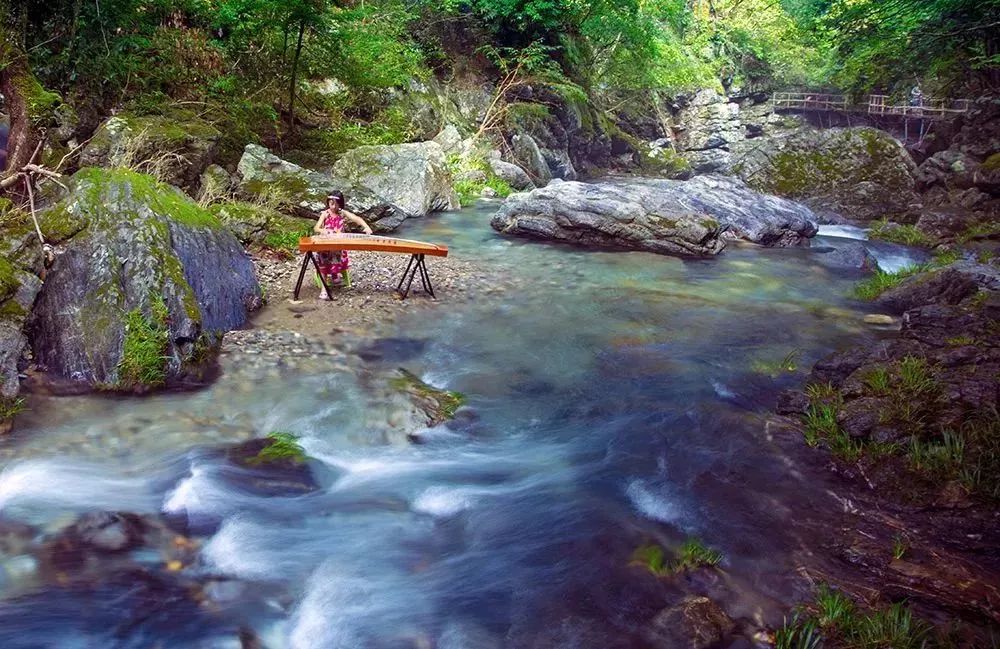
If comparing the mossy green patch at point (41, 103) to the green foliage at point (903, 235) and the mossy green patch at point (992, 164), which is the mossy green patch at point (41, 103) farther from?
the mossy green patch at point (992, 164)

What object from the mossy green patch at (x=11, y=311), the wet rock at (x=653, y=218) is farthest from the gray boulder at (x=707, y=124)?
the mossy green patch at (x=11, y=311)

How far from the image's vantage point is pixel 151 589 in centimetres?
329

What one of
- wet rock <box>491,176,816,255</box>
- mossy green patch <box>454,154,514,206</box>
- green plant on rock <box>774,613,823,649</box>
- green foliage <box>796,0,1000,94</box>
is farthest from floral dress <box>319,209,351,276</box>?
green foliage <box>796,0,1000,94</box>

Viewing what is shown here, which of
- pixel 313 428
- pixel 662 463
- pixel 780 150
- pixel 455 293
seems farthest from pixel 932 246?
pixel 313 428

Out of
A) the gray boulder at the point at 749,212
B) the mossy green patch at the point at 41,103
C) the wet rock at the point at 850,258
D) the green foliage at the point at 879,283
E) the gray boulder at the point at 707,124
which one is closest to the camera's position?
the mossy green patch at the point at 41,103

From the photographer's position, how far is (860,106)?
1480 inches

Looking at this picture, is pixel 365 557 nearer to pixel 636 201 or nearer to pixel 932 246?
pixel 636 201

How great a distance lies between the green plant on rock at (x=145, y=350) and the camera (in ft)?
16.8

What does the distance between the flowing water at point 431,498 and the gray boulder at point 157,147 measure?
184 inches

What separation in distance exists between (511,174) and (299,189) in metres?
8.06

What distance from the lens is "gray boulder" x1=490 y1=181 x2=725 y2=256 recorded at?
11.4m

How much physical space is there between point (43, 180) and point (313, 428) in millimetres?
4147

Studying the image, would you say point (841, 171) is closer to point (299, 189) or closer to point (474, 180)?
point (474, 180)

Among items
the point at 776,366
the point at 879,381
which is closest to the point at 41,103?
the point at 776,366
